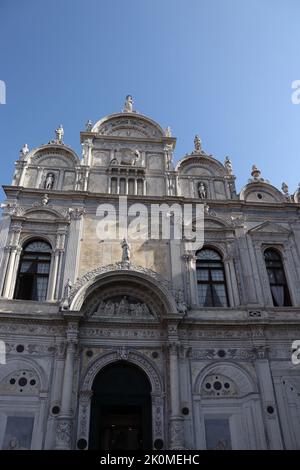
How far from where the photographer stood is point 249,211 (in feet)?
60.4

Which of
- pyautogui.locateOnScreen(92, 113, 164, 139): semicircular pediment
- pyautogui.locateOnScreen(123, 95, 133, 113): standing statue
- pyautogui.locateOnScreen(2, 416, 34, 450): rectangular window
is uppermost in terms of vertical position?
pyautogui.locateOnScreen(123, 95, 133, 113): standing statue

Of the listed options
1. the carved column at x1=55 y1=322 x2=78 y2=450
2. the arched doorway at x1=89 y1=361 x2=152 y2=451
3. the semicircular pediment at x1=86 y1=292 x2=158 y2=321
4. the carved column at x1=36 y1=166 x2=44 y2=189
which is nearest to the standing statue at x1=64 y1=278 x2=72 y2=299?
the semicircular pediment at x1=86 y1=292 x2=158 y2=321

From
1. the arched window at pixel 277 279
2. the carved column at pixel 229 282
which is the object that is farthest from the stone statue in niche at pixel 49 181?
the arched window at pixel 277 279

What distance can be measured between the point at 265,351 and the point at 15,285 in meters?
9.81

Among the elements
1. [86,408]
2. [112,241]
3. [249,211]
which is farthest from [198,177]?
[86,408]

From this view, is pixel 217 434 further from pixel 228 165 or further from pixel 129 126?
pixel 129 126

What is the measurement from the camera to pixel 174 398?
12734 mm

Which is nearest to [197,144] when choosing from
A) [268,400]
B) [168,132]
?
[168,132]

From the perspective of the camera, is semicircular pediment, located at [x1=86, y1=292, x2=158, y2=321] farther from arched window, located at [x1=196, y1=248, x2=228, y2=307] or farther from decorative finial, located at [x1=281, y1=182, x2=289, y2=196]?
decorative finial, located at [x1=281, y1=182, x2=289, y2=196]

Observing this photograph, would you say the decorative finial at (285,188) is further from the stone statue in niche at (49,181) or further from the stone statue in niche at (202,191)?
the stone statue in niche at (49,181)

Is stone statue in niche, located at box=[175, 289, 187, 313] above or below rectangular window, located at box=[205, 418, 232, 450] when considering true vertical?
above

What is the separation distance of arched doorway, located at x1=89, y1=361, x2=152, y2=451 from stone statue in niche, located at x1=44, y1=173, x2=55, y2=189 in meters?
8.68

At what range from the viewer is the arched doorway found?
42.1ft

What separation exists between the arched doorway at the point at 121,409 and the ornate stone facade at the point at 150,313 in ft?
0.87
